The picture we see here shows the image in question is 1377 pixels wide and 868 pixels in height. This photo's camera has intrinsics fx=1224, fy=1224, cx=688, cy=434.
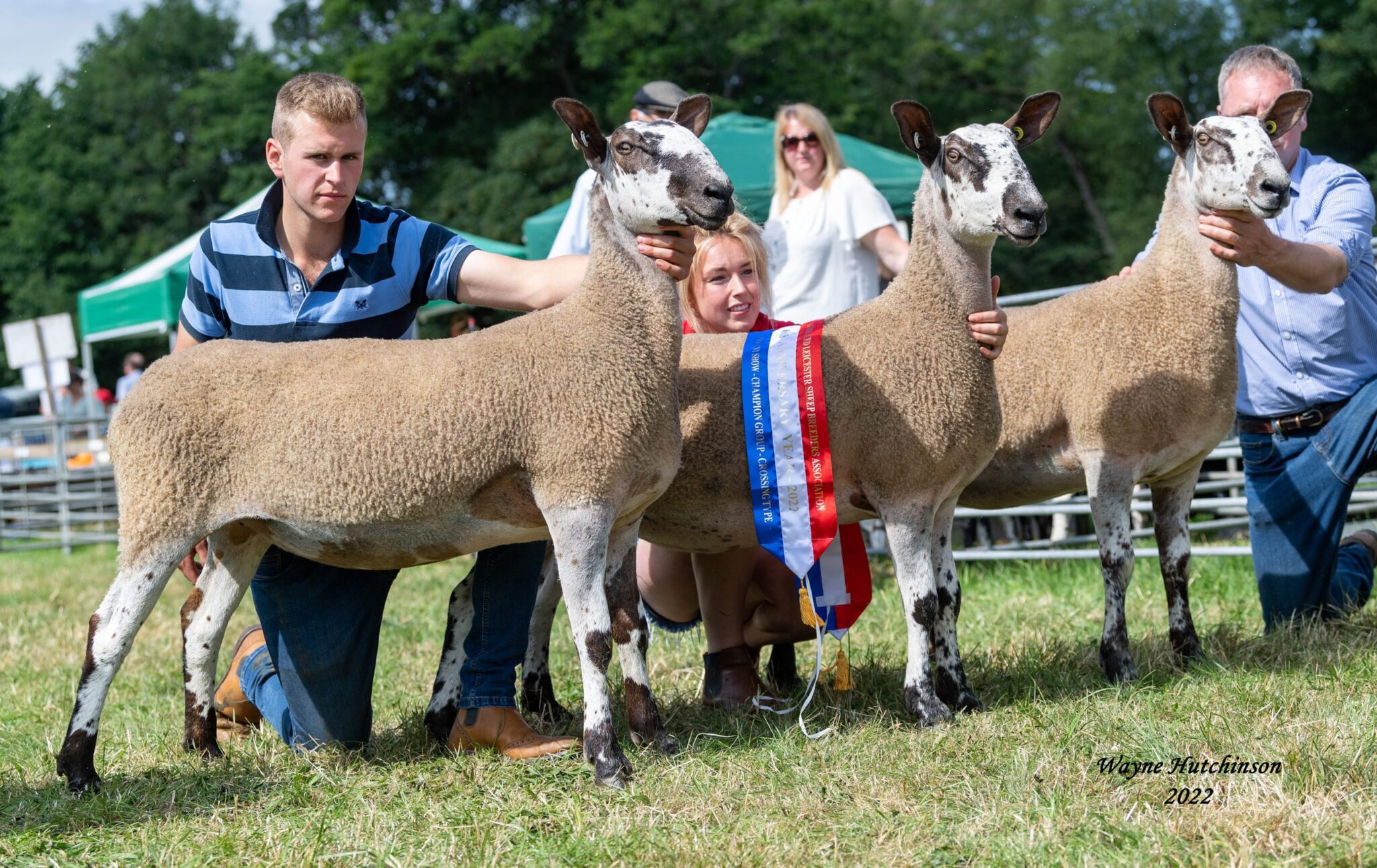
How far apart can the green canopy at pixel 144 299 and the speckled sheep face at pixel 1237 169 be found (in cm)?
765

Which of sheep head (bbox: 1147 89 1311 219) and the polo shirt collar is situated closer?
the polo shirt collar

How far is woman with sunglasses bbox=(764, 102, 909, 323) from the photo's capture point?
19.8 feet

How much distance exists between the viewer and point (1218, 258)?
4379mm

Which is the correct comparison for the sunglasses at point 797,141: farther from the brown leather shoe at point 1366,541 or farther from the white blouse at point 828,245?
the brown leather shoe at point 1366,541

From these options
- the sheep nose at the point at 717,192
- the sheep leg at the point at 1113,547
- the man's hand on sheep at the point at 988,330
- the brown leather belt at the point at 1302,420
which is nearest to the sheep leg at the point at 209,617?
the sheep nose at the point at 717,192

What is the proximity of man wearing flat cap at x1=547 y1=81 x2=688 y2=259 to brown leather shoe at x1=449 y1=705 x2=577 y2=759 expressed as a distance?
2.68m

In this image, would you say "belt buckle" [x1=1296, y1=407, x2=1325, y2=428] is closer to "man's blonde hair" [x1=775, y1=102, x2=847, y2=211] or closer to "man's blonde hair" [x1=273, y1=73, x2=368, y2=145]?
"man's blonde hair" [x1=775, y1=102, x2=847, y2=211]

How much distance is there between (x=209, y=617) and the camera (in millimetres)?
3846

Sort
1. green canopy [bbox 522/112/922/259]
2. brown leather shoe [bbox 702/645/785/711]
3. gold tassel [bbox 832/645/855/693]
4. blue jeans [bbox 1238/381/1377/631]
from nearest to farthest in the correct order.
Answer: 1. gold tassel [bbox 832/645/855/693]
2. brown leather shoe [bbox 702/645/785/711]
3. blue jeans [bbox 1238/381/1377/631]
4. green canopy [bbox 522/112/922/259]

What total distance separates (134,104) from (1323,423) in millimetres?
41130

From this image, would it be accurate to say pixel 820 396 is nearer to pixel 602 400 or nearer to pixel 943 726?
pixel 602 400

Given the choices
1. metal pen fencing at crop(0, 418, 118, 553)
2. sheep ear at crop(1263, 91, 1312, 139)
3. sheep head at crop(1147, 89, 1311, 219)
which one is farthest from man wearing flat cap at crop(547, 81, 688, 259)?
metal pen fencing at crop(0, 418, 118, 553)

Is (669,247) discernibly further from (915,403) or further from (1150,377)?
(1150,377)

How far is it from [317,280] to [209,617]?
1113mm
